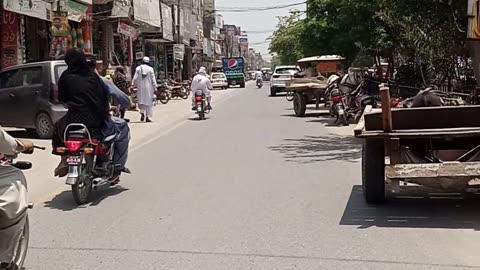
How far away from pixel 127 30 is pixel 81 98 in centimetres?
2566

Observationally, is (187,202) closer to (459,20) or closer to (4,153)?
(4,153)

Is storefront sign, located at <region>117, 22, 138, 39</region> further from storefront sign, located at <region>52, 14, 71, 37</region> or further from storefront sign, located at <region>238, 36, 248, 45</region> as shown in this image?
storefront sign, located at <region>238, 36, 248, 45</region>

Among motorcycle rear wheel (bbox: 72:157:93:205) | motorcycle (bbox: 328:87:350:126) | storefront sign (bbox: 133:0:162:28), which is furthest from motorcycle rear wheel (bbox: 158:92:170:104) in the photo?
motorcycle rear wheel (bbox: 72:157:93:205)

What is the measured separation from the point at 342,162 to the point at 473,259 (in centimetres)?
619

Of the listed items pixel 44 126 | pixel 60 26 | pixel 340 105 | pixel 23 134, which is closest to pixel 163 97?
pixel 60 26

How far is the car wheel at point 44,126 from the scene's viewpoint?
16188mm

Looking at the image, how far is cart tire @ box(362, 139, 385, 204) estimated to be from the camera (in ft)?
25.8

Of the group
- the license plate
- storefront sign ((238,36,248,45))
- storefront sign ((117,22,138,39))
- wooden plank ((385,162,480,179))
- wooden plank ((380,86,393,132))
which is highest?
storefront sign ((238,36,248,45))

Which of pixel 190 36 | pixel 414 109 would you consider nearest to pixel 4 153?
pixel 414 109

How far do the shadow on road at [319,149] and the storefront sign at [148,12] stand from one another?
2085 centimetres

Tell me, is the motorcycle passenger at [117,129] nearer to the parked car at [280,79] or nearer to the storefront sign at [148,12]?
the storefront sign at [148,12]

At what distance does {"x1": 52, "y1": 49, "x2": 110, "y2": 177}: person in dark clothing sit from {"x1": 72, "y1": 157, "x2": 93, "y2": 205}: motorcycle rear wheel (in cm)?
26

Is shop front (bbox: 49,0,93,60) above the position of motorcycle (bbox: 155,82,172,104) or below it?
above

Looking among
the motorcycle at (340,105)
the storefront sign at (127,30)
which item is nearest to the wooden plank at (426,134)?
the motorcycle at (340,105)
